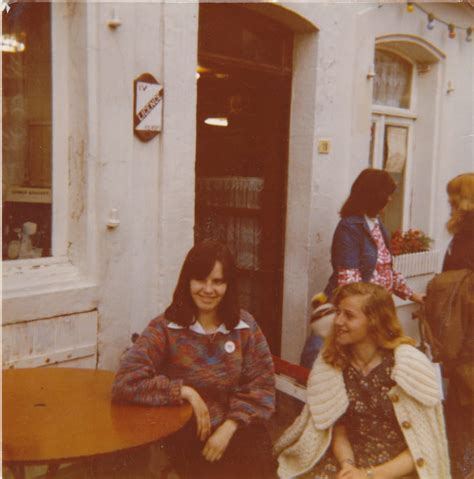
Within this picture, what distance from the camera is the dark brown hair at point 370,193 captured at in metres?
4.34

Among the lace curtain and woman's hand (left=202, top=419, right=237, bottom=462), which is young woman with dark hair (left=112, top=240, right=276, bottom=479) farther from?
the lace curtain

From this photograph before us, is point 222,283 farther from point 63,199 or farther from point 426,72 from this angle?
point 426,72

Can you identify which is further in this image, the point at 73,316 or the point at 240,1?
the point at 240,1

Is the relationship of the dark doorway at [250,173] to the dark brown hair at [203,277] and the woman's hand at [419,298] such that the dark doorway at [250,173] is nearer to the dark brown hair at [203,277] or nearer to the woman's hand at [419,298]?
the woman's hand at [419,298]

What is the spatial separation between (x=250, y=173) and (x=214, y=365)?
2.87 meters

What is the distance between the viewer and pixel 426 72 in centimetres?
707

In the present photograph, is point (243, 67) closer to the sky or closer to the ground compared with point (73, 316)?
closer to the sky

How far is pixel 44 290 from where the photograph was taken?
3.59 m

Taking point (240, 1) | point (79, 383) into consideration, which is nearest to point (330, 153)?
point (240, 1)

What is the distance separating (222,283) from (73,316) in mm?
1148

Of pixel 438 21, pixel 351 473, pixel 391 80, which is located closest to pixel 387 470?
pixel 351 473

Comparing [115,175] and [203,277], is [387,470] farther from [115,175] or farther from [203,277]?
[115,175]

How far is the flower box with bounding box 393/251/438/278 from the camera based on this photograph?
6.56 meters

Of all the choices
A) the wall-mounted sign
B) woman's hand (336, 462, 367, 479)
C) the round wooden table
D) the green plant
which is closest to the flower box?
the green plant
